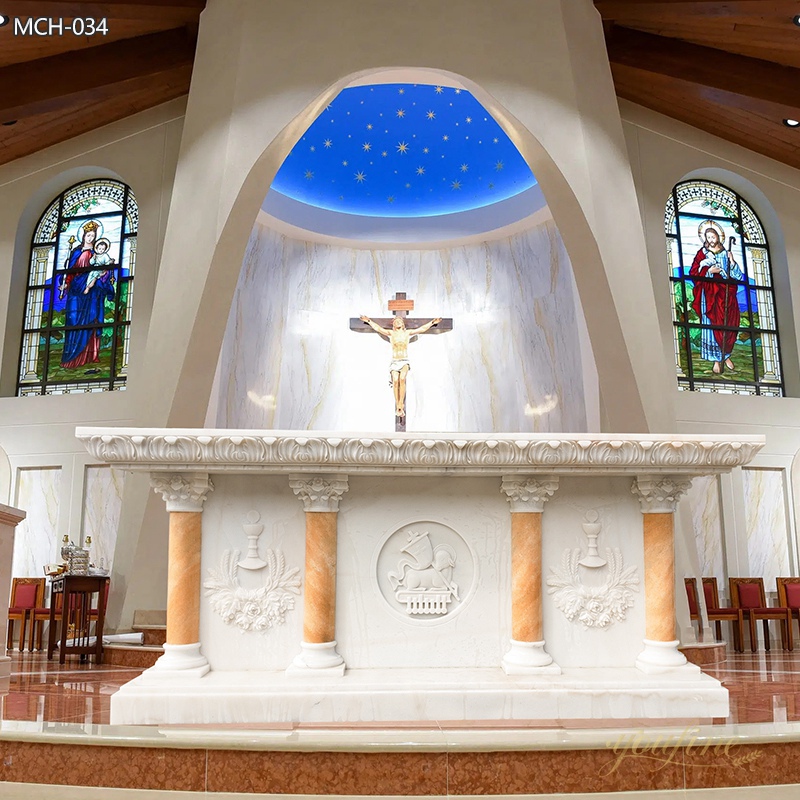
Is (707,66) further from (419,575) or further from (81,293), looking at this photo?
(81,293)

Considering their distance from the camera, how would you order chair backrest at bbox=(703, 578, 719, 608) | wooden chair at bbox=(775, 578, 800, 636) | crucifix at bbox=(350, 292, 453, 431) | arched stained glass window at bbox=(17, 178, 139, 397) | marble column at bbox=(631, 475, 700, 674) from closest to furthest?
1. marble column at bbox=(631, 475, 700, 674)
2. chair backrest at bbox=(703, 578, 719, 608)
3. wooden chair at bbox=(775, 578, 800, 636)
4. arched stained glass window at bbox=(17, 178, 139, 397)
5. crucifix at bbox=(350, 292, 453, 431)

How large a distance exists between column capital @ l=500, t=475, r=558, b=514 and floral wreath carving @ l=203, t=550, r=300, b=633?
110 centimetres

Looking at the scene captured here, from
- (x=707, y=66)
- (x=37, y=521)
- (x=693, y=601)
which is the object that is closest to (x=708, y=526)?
(x=693, y=601)

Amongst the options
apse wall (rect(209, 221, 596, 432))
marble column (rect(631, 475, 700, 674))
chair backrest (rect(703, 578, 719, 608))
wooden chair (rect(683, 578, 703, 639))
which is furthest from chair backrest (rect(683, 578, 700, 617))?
marble column (rect(631, 475, 700, 674))

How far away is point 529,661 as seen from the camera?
403cm

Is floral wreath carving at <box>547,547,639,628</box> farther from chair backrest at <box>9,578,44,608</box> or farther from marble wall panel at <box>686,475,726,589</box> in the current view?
chair backrest at <box>9,578,44,608</box>

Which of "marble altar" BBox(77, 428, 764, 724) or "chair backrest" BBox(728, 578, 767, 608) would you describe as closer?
"marble altar" BBox(77, 428, 764, 724)

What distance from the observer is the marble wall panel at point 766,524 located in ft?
31.1

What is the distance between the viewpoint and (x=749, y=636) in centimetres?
891

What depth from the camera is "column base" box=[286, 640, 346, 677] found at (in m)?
3.95

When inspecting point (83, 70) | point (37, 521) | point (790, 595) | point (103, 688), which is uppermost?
point (83, 70)

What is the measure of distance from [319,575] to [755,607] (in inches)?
238

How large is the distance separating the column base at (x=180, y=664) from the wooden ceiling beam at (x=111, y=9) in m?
6.00

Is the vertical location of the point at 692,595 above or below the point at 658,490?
below
